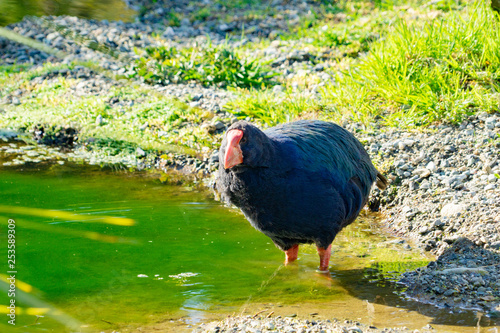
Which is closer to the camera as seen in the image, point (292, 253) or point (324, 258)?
point (324, 258)

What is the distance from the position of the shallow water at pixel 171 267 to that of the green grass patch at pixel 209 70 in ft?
8.31

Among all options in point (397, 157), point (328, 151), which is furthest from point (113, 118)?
point (328, 151)

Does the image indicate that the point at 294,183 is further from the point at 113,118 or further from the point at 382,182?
the point at 113,118

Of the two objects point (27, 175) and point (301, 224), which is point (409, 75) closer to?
A: point (301, 224)

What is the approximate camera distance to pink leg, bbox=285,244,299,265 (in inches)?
161

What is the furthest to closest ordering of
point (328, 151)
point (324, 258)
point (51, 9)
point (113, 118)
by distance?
point (113, 118) → point (324, 258) → point (328, 151) → point (51, 9)

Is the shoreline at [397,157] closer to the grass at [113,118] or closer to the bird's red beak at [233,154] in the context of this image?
the grass at [113,118]

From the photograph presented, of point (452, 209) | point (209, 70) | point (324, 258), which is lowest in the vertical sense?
point (324, 258)

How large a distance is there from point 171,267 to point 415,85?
3.49m

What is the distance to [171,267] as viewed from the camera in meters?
4.02

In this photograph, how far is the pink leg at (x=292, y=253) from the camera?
13.4 feet

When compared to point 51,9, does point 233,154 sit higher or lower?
lower

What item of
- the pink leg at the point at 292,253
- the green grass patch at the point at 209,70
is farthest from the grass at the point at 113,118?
the pink leg at the point at 292,253

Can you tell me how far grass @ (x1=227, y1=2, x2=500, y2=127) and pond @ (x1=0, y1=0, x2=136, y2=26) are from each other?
4957 mm
